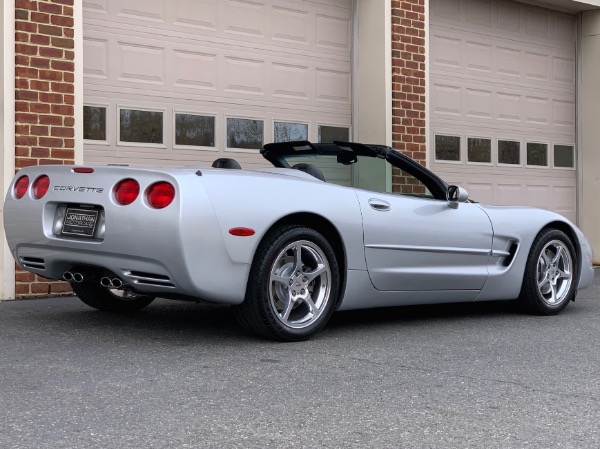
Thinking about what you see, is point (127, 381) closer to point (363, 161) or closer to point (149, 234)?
point (149, 234)

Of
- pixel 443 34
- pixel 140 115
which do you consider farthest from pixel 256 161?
pixel 443 34

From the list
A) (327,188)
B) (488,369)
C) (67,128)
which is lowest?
(488,369)

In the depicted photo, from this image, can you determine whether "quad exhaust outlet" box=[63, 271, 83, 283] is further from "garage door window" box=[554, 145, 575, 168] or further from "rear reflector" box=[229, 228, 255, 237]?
"garage door window" box=[554, 145, 575, 168]

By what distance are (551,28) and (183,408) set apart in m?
10.4

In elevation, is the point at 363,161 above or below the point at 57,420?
above

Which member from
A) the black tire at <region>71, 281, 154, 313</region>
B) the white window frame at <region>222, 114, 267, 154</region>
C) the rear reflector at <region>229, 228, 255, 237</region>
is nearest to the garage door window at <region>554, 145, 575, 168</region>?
the white window frame at <region>222, 114, 267, 154</region>

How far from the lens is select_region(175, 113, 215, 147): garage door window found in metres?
9.17

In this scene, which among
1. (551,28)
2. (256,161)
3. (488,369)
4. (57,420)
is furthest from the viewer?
(551,28)

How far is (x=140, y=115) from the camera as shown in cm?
887

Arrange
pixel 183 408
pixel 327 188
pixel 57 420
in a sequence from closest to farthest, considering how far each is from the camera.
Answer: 1. pixel 57 420
2. pixel 183 408
3. pixel 327 188

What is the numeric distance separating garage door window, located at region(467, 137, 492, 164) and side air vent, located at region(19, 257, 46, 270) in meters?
7.04

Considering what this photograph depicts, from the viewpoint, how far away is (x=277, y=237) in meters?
5.49

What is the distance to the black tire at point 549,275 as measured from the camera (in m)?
7.09

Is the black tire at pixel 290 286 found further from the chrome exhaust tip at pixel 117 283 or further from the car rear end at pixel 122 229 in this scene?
the chrome exhaust tip at pixel 117 283
